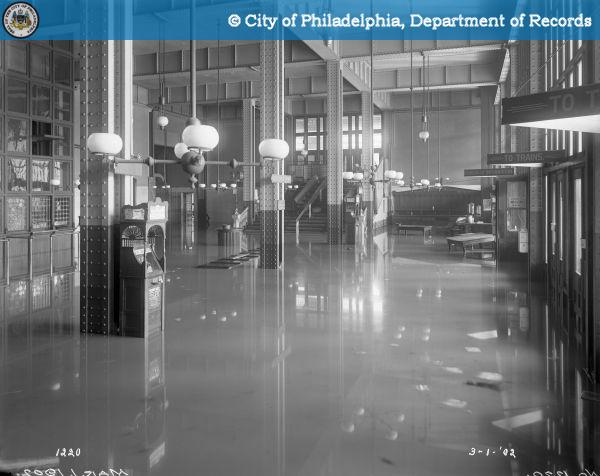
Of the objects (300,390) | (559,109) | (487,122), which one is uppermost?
(487,122)

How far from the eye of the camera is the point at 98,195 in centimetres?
793

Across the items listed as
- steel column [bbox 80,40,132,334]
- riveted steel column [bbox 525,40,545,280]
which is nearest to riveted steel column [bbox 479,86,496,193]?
riveted steel column [bbox 525,40,545,280]

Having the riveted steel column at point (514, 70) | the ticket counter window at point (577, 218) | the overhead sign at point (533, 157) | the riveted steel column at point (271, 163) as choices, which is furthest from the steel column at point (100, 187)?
the riveted steel column at point (514, 70)

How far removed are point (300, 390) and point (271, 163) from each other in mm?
10703

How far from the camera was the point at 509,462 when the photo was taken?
3.90m

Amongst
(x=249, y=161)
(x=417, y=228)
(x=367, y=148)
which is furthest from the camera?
(x=417, y=228)

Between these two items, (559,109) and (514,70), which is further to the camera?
(514,70)

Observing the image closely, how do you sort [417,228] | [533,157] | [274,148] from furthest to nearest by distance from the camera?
1. [417,228]
2. [533,157]
3. [274,148]

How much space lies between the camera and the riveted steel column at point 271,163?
1526 centimetres

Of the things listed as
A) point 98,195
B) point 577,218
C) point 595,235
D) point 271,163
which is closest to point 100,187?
point 98,195

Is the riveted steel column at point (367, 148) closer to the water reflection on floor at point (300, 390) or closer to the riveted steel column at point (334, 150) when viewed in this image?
the riveted steel column at point (334, 150)

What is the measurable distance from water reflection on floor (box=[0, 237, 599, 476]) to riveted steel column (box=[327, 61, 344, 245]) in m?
12.6

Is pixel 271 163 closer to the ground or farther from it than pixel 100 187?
farther from it

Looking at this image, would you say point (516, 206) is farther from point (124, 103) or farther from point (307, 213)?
point (307, 213)
